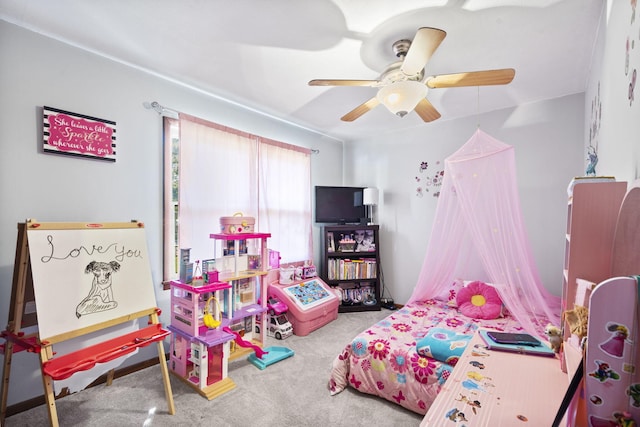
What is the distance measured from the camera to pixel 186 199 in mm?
2826

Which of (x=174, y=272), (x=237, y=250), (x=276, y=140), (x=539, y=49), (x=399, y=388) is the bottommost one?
(x=399, y=388)

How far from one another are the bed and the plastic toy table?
1.90 feet

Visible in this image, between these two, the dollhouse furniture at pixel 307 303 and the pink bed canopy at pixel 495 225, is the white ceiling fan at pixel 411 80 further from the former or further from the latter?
the dollhouse furniture at pixel 307 303

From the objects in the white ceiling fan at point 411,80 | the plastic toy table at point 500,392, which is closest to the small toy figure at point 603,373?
the plastic toy table at point 500,392

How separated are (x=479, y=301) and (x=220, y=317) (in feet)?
8.60

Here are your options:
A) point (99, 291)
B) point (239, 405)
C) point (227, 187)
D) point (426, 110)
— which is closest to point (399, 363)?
point (239, 405)

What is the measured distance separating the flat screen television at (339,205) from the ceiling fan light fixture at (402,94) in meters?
2.38

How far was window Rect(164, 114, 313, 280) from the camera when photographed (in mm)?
2816

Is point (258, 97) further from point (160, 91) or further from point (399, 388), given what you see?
point (399, 388)

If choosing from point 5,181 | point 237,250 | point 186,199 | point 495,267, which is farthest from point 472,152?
point 5,181

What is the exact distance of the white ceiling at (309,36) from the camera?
5.96ft

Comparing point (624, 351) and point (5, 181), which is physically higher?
point (5, 181)

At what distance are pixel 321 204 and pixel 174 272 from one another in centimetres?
224

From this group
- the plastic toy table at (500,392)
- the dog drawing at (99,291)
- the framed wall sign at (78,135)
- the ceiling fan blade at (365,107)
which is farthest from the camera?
the ceiling fan blade at (365,107)
